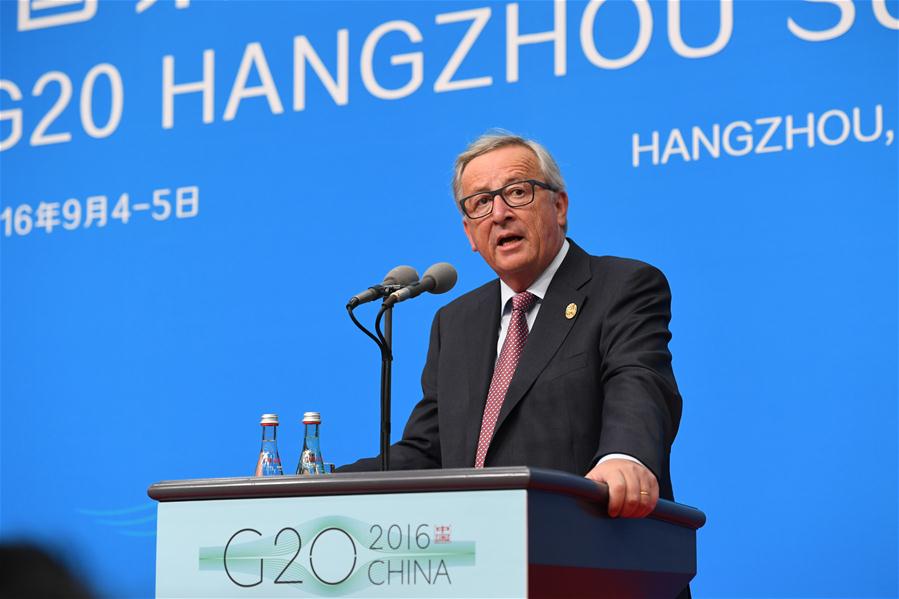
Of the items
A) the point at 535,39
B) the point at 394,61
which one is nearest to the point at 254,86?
the point at 394,61

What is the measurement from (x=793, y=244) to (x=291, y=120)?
1.73m

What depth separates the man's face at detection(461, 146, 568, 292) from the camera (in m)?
2.66

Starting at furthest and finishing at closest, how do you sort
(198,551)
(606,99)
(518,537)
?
1. (606,99)
2. (198,551)
3. (518,537)

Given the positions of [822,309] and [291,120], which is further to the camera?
[291,120]

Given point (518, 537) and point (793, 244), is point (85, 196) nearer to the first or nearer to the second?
point (793, 244)

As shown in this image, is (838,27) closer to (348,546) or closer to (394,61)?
(394,61)

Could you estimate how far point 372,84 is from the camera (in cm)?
398

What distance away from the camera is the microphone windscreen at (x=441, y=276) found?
2.26 m

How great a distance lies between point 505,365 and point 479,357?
8 centimetres

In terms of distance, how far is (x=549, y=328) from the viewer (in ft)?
8.18

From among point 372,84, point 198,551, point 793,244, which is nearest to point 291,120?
point 372,84

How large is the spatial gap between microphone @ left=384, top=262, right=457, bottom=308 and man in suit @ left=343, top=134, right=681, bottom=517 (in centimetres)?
29

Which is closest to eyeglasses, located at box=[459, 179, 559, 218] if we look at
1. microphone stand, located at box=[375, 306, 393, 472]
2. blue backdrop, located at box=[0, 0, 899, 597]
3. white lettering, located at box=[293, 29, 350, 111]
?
microphone stand, located at box=[375, 306, 393, 472]

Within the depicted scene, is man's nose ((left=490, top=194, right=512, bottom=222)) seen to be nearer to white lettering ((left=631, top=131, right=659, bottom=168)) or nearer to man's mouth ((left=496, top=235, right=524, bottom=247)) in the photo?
man's mouth ((left=496, top=235, right=524, bottom=247))
